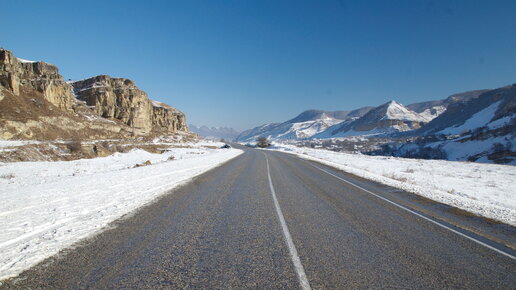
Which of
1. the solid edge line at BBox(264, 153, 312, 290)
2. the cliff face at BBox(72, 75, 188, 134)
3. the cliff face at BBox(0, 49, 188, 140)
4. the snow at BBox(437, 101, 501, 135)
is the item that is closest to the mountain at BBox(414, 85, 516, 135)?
the snow at BBox(437, 101, 501, 135)

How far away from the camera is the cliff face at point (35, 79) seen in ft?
96.1

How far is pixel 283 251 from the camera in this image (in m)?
3.98

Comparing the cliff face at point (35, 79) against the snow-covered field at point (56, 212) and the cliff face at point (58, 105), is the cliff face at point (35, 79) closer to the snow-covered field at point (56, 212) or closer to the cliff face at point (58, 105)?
the cliff face at point (58, 105)

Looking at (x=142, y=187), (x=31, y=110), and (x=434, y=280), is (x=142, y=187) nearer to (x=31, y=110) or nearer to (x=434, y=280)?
(x=434, y=280)

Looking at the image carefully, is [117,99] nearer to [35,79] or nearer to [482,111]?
[35,79]

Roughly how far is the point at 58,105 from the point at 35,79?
4.47 m

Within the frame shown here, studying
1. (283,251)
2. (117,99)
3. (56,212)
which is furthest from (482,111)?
(56,212)

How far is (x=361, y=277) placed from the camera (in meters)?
3.27

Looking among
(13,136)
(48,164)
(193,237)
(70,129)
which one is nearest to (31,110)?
(70,129)

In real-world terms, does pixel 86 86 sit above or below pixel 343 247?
above

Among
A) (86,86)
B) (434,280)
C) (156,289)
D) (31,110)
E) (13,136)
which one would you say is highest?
(86,86)

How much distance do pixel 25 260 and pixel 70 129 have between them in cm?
3720

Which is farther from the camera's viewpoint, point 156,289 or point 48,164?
point 48,164

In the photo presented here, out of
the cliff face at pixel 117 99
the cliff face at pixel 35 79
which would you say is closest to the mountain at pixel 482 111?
the cliff face at pixel 117 99
